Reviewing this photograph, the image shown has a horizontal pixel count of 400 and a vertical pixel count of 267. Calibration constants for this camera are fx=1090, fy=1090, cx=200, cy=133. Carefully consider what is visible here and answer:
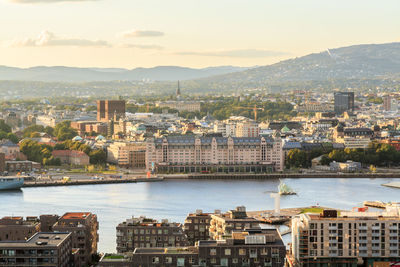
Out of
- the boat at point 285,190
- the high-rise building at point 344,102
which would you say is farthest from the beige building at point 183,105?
the boat at point 285,190

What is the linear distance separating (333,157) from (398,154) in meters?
3.56

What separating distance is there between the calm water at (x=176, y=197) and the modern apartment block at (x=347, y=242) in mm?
7716

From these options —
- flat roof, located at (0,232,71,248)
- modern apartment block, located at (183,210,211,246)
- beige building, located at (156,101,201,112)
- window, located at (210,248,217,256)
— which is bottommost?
beige building, located at (156,101,201,112)

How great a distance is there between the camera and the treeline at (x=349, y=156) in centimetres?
5397

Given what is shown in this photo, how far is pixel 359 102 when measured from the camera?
110 metres

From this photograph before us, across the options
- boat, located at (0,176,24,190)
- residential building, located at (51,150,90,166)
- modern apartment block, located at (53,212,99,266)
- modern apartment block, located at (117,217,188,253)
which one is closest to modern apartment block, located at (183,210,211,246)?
modern apartment block, located at (117,217,188,253)

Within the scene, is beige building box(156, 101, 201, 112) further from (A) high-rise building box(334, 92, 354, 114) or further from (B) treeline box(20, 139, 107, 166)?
(B) treeline box(20, 139, 107, 166)

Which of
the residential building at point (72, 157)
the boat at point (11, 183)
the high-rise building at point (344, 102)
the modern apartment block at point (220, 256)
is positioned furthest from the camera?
the high-rise building at point (344, 102)

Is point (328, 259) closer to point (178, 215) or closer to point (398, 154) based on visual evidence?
point (178, 215)

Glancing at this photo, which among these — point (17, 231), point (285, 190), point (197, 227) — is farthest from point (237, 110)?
point (17, 231)

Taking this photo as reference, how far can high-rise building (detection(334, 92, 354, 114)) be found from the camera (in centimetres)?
9812

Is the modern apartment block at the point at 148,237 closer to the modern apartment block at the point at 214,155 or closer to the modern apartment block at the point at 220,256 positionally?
the modern apartment block at the point at 220,256

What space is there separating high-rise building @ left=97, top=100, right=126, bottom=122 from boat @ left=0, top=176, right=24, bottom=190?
39347mm

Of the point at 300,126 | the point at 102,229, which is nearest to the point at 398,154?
the point at 300,126
